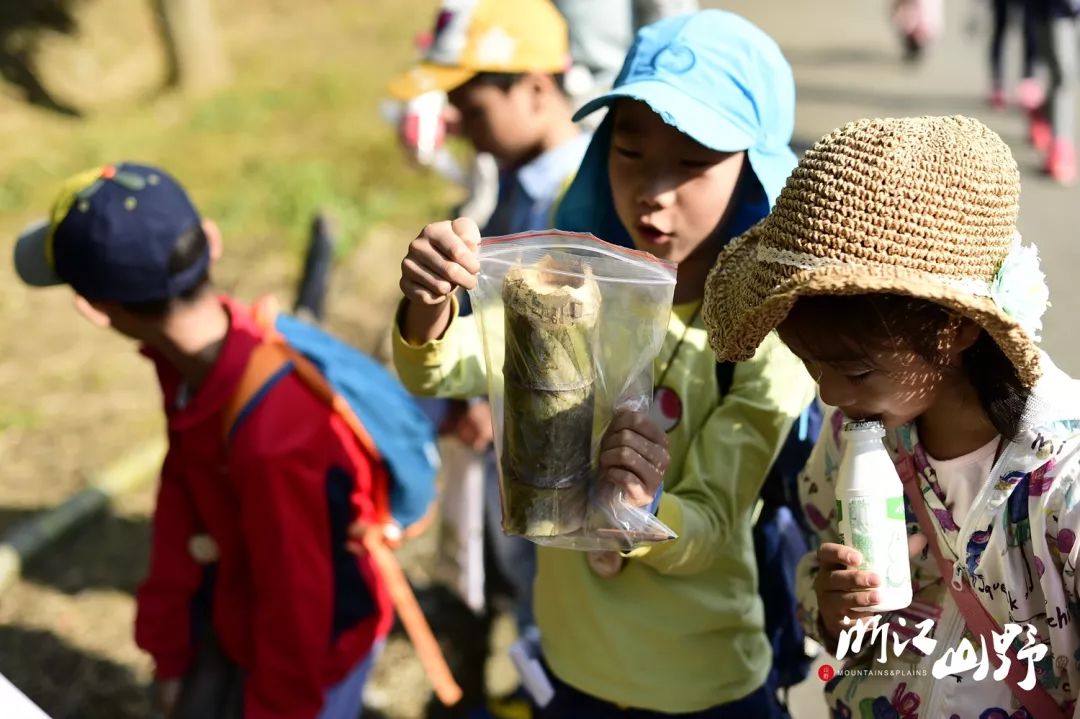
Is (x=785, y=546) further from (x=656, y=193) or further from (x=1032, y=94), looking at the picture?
(x=1032, y=94)

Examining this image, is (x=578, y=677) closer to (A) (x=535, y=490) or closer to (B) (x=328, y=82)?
(A) (x=535, y=490)

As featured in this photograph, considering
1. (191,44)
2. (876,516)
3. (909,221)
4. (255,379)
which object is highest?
(909,221)

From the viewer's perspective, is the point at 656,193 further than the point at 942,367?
Yes

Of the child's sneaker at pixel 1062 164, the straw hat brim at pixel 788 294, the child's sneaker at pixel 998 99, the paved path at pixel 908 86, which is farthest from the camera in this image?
the child's sneaker at pixel 998 99

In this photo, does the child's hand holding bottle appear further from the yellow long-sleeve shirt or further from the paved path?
the paved path

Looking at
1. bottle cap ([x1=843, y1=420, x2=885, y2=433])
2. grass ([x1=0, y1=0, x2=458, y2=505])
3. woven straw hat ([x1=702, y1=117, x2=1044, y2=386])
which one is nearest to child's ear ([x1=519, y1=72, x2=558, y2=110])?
woven straw hat ([x1=702, y1=117, x2=1044, y2=386])

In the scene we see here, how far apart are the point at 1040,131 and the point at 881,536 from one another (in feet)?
18.9

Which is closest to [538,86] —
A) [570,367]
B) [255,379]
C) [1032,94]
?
[255,379]

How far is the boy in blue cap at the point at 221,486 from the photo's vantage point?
2.26m

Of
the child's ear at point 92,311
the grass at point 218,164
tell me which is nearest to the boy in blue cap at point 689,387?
the child's ear at point 92,311

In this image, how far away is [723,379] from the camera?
192 cm

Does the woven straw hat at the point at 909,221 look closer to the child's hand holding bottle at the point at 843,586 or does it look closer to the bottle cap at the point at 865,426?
the bottle cap at the point at 865,426

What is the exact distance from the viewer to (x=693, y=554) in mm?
1799

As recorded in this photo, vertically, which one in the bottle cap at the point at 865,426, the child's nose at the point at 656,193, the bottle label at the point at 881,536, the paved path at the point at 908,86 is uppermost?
the child's nose at the point at 656,193
